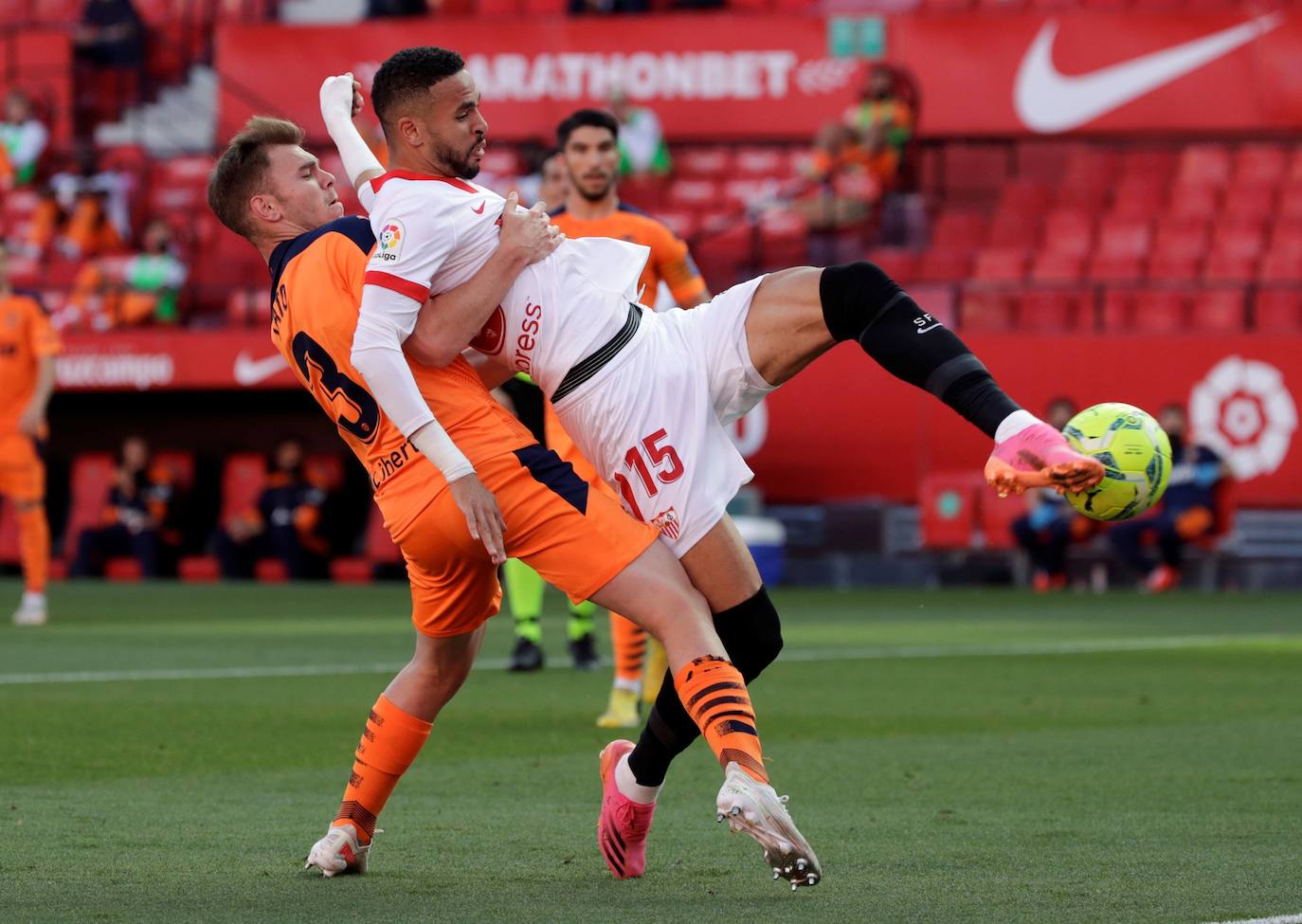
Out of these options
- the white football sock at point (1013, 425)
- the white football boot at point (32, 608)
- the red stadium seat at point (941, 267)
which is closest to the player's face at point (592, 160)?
the white football sock at point (1013, 425)

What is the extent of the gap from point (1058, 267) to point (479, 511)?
16.6 metres

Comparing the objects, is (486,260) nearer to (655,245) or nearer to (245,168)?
(245,168)

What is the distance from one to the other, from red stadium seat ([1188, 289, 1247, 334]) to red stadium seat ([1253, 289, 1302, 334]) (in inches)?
6.7

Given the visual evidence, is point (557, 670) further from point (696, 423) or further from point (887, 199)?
point (887, 199)

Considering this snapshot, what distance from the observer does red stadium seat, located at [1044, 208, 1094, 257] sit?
20.8m

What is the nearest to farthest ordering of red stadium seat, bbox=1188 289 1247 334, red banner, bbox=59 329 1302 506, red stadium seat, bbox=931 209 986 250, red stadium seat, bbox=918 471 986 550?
red banner, bbox=59 329 1302 506 → red stadium seat, bbox=918 471 986 550 → red stadium seat, bbox=1188 289 1247 334 → red stadium seat, bbox=931 209 986 250

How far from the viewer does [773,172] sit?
75.7 ft

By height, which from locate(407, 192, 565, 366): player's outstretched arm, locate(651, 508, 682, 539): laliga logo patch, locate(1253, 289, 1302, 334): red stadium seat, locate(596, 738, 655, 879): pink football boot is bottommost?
locate(1253, 289, 1302, 334): red stadium seat

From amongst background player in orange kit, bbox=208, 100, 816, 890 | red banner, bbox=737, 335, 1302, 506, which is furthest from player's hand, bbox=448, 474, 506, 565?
red banner, bbox=737, 335, 1302, 506

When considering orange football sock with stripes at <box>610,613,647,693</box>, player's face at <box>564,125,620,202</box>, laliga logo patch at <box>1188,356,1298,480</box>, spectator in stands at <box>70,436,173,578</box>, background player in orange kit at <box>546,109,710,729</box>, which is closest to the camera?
orange football sock with stripes at <box>610,613,647,693</box>

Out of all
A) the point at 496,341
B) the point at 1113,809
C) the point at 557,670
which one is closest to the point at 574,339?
the point at 496,341

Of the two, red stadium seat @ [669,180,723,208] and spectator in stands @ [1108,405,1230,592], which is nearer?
spectator in stands @ [1108,405,1230,592]

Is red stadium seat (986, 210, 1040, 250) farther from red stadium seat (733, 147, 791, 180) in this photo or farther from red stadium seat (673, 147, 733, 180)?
red stadium seat (673, 147, 733, 180)

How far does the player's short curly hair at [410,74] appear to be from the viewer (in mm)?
4809
